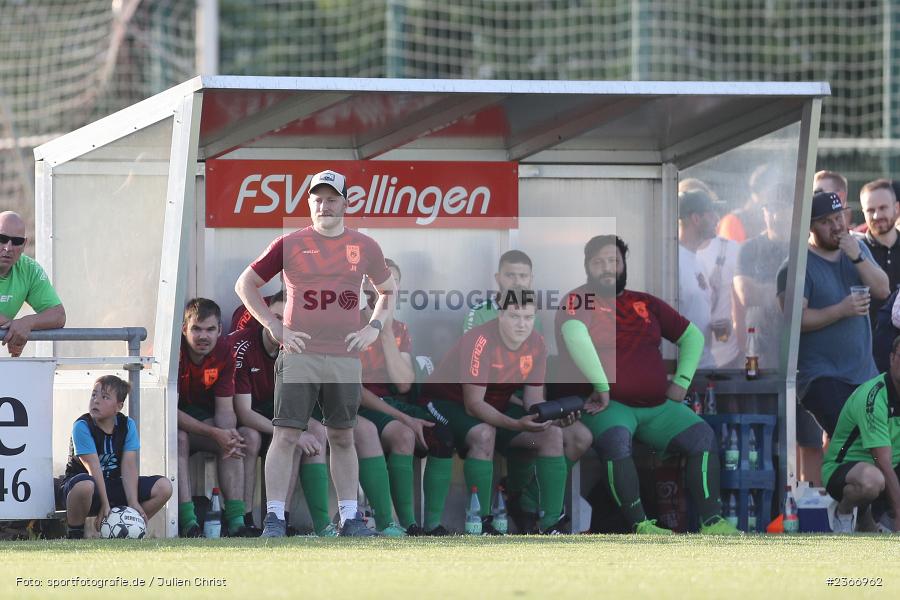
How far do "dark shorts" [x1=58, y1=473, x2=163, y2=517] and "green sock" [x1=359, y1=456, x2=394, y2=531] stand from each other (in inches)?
44.1

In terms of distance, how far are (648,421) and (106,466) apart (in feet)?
9.90

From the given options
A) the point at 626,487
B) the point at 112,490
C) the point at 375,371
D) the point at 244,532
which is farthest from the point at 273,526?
the point at 626,487

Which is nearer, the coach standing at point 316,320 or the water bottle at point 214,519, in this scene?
the coach standing at point 316,320

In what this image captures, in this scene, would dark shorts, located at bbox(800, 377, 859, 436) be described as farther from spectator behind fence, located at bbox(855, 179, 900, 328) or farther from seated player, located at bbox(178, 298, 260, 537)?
seated player, located at bbox(178, 298, 260, 537)

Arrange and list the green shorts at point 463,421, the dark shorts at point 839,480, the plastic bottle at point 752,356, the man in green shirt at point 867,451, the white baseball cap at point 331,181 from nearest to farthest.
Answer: the white baseball cap at point 331,181 < the man in green shirt at point 867,451 < the dark shorts at point 839,480 < the green shorts at point 463,421 < the plastic bottle at point 752,356

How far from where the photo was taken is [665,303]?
10.1m

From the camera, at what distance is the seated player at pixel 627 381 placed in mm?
9367

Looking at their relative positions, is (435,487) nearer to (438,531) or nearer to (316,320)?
(438,531)

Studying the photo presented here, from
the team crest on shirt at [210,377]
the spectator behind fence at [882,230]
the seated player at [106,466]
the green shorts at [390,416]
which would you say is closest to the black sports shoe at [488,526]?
the green shorts at [390,416]

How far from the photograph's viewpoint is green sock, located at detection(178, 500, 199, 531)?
8954 millimetres

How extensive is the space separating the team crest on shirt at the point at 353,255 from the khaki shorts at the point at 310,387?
1.49ft

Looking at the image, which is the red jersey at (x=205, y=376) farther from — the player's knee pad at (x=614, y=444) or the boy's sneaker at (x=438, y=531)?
the player's knee pad at (x=614, y=444)

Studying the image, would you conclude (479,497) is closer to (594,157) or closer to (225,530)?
(225,530)

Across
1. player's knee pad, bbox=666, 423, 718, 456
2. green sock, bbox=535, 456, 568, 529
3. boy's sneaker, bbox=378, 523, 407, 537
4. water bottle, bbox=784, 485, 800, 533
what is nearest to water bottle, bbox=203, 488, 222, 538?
boy's sneaker, bbox=378, 523, 407, 537
